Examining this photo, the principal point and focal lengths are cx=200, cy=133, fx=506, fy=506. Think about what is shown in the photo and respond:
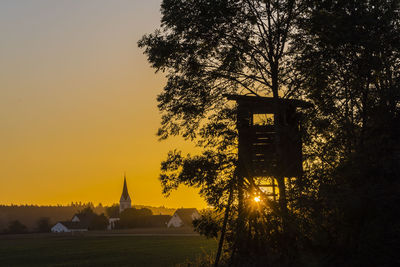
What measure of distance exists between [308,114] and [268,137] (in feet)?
6.68

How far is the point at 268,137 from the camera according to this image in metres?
20.2

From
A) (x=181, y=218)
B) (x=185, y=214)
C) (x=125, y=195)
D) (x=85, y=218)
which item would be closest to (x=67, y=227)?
(x=85, y=218)

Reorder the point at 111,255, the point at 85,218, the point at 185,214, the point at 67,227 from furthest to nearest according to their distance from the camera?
the point at 85,218, the point at 185,214, the point at 67,227, the point at 111,255

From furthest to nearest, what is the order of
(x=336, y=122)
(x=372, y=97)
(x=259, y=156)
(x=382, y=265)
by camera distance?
1. (x=259, y=156)
2. (x=336, y=122)
3. (x=372, y=97)
4. (x=382, y=265)

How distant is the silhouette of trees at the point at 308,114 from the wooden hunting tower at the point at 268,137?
45 centimetres

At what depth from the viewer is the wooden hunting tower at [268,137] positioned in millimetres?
19047

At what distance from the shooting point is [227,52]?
69.2 ft

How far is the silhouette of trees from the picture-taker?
1370cm

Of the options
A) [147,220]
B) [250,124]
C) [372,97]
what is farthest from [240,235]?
[147,220]

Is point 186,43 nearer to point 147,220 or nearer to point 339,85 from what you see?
point 339,85

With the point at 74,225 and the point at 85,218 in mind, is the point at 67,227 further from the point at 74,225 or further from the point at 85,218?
the point at 85,218

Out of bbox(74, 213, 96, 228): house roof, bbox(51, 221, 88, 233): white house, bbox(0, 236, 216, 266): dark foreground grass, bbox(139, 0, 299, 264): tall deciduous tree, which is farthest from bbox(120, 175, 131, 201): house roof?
bbox(139, 0, 299, 264): tall deciduous tree

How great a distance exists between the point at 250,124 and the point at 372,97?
5096mm

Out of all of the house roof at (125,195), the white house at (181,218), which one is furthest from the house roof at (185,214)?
the house roof at (125,195)
